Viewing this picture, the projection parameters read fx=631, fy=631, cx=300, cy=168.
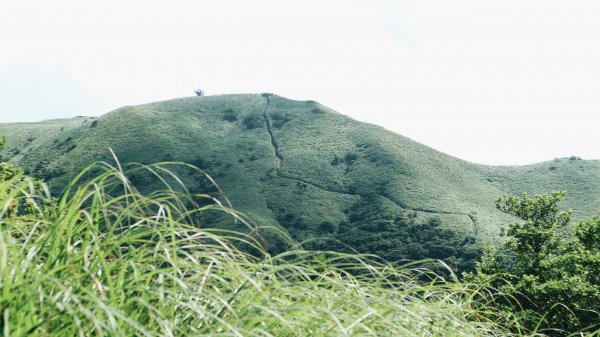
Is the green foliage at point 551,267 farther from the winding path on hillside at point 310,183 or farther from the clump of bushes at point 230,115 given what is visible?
the clump of bushes at point 230,115

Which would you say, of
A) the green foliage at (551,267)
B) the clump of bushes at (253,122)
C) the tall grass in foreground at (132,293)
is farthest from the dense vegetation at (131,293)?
the clump of bushes at (253,122)

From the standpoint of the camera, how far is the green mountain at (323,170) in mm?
98125

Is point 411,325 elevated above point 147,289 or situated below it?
below

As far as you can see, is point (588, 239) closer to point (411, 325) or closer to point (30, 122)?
point (411, 325)

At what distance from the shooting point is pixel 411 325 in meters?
4.02

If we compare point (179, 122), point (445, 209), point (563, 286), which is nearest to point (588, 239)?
point (563, 286)

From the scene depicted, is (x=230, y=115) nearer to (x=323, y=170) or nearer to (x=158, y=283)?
(x=323, y=170)

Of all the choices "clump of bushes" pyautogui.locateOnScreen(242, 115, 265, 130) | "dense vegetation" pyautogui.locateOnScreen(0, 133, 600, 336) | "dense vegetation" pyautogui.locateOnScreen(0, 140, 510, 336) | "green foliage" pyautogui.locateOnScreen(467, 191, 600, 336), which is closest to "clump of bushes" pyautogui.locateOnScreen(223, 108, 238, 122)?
"clump of bushes" pyautogui.locateOnScreen(242, 115, 265, 130)

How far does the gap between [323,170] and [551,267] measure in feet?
299

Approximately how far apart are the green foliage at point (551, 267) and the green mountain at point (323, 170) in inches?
1787

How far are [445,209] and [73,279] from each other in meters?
106

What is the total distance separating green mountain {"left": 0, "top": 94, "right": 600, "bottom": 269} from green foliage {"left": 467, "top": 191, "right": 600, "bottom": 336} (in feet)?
149

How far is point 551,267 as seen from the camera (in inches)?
1321

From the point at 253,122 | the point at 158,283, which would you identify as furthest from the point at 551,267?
the point at 253,122
